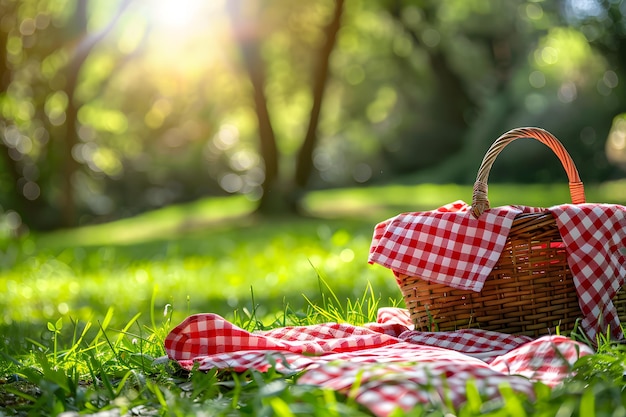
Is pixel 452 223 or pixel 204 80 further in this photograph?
pixel 204 80

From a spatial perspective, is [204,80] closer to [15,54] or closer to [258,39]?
[15,54]

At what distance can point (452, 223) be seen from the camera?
278 centimetres

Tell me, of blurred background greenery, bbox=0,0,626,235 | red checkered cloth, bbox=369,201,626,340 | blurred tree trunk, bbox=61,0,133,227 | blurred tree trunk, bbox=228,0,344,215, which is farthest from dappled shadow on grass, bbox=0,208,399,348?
blurred tree trunk, bbox=61,0,133,227

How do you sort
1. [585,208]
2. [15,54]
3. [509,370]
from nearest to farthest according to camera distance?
[509,370]
[585,208]
[15,54]

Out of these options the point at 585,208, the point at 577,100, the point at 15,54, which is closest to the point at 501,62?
the point at 577,100

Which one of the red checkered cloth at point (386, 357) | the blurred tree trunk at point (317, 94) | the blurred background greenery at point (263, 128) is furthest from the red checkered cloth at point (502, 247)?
the blurred tree trunk at point (317, 94)

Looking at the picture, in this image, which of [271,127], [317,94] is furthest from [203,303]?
[271,127]

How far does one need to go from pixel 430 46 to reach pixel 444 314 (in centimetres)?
1448

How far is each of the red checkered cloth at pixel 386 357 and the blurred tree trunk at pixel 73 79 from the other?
1192cm

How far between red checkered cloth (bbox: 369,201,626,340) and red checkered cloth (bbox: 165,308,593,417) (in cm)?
22

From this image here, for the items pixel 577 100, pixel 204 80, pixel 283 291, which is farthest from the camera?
pixel 204 80

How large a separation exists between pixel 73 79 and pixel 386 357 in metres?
13.0

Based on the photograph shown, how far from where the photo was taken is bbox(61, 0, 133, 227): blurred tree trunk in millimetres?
13906

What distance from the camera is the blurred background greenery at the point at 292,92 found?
12781 millimetres
